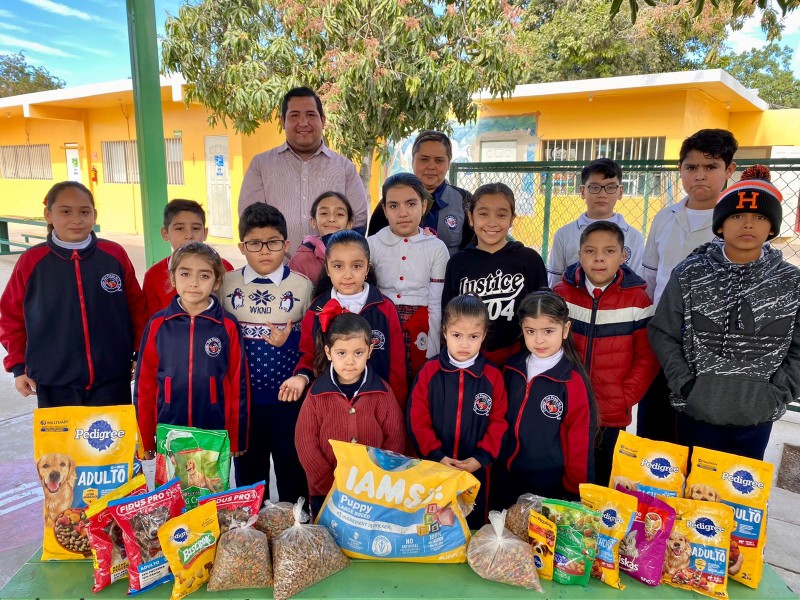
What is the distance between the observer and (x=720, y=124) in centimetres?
1273

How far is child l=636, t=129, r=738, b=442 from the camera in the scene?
265 centimetres

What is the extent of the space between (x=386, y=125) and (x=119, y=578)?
7.17m

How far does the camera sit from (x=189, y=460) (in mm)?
1938

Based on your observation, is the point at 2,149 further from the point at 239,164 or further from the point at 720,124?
the point at 720,124

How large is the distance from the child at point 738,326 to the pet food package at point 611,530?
69 centimetres

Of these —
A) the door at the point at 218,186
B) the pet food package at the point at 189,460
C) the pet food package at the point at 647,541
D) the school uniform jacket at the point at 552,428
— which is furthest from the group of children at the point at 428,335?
the door at the point at 218,186

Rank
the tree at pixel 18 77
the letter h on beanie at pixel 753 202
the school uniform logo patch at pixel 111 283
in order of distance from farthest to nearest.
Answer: the tree at pixel 18 77, the school uniform logo patch at pixel 111 283, the letter h on beanie at pixel 753 202

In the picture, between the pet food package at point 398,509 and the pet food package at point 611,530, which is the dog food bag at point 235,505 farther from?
the pet food package at point 611,530

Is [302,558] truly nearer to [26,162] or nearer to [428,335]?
[428,335]

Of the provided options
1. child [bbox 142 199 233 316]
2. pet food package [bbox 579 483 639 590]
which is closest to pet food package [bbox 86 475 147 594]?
child [bbox 142 199 233 316]

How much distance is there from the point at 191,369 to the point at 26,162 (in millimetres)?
20006

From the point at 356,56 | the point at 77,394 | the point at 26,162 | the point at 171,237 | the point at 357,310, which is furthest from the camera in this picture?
the point at 26,162

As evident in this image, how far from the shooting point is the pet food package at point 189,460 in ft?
6.32

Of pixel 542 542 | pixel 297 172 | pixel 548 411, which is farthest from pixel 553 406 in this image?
pixel 297 172
